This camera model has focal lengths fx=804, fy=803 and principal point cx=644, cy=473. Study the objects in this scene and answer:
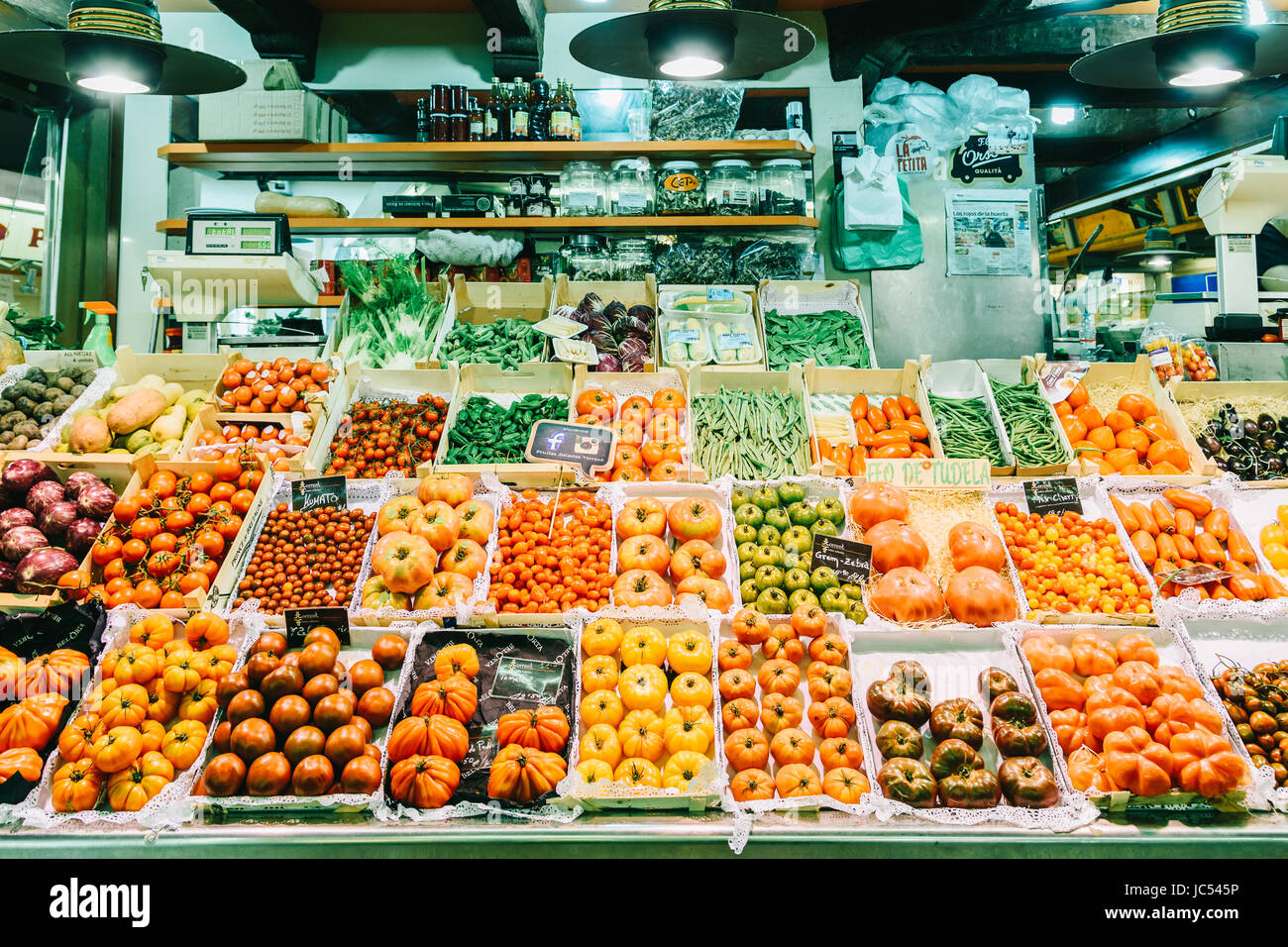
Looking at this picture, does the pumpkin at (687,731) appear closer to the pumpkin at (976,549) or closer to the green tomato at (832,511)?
the green tomato at (832,511)

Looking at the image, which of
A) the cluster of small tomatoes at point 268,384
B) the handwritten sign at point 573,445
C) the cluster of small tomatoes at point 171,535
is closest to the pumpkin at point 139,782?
the cluster of small tomatoes at point 171,535

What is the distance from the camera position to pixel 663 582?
9.35 feet

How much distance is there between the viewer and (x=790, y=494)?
3256mm

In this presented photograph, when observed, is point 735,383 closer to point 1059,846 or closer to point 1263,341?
point 1059,846

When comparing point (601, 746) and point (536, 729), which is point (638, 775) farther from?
point (536, 729)

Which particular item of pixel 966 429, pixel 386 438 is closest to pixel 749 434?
pixel 966 429

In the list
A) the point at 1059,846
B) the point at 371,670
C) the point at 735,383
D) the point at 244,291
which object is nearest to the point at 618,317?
the point at 735,383

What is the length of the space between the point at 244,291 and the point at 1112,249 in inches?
378

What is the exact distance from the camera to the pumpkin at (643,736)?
220cm

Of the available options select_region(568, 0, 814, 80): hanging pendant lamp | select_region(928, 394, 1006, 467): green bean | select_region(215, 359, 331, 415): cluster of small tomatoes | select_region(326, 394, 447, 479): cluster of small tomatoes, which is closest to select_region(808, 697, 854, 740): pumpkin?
select_region(928, 394, 1006, 467): green bean

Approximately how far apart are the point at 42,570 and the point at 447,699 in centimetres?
174

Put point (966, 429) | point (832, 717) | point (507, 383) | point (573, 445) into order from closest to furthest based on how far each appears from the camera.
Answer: point (832, 717) < point (573, 445) < point (966, 429) < point (507, 383)

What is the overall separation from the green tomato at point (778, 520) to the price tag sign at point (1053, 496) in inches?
39.9
